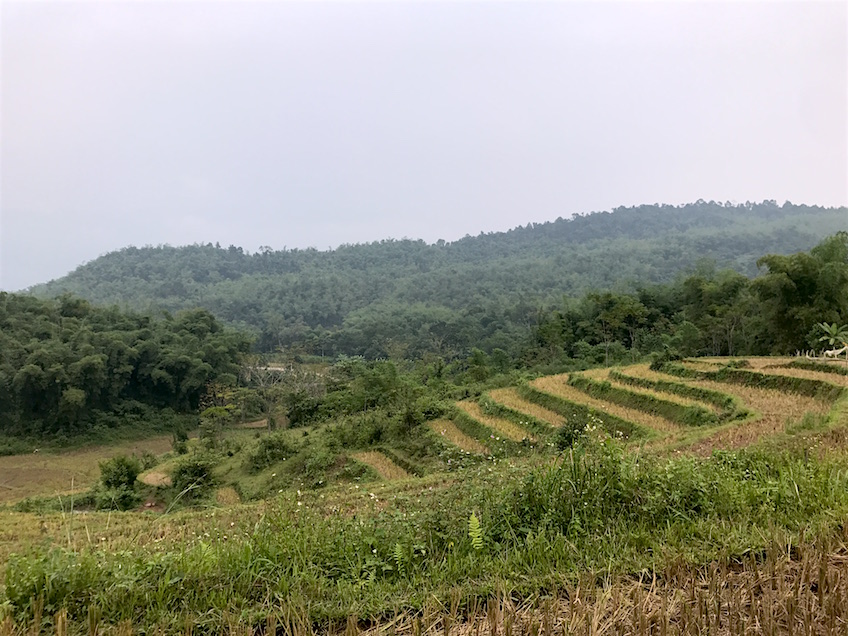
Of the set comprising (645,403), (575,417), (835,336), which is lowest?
(645,403)

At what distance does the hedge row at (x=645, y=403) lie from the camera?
12.2 meters

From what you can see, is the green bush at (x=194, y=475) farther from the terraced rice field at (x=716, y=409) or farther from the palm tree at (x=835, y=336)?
the palm tree at (x=835, y=336)

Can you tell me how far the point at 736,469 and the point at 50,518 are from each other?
38.1 feet

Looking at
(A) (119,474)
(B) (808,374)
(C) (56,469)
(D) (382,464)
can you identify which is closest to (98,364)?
(C) (56,469)

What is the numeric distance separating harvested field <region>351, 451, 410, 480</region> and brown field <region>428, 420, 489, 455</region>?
1773mm

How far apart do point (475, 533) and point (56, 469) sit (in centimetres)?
2888

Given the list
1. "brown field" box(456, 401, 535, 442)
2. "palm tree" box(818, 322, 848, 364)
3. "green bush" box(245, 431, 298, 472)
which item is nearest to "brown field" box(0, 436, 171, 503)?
"green bush" box(245, 431, 298, 472)

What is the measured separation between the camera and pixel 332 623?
2.86 m

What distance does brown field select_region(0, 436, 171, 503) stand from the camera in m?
20.8

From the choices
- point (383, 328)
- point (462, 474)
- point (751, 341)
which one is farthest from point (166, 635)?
point (383, 328)

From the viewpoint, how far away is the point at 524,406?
57.2 feet

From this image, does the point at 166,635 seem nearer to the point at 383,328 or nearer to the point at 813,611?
the point at 813,611

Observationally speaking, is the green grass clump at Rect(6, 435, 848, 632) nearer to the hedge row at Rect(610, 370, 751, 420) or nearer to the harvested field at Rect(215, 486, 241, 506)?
the hedge row at Rect(610, 370, 751, 420)

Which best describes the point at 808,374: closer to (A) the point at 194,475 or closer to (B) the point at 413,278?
(A) the point at 194,475
